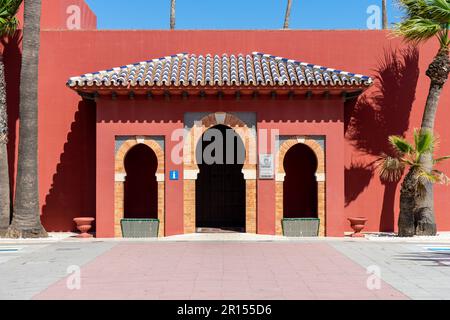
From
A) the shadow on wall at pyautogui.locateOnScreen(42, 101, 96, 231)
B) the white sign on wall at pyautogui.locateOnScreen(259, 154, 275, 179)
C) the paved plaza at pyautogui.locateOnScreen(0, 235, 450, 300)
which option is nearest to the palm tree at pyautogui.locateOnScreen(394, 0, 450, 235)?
the paved plaza at pyautogui.locateOnScreen(0, 235, 450, 300)

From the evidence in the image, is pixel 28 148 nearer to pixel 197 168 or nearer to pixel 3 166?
pixel 3 166

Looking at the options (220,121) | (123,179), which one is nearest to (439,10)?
(220,121)

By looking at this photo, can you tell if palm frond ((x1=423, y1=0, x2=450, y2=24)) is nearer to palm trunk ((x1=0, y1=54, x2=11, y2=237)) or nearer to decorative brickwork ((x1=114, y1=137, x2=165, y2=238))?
decorative brickwork ((x1=114, y1=137, x2=165, y2=238))

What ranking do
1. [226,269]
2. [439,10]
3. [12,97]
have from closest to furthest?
1. [226,269]
2. [439,10]
3. [12,97]

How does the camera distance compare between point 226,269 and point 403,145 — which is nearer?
point 226,269

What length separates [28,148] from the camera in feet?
56.3

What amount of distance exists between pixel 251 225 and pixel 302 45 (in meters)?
7.05

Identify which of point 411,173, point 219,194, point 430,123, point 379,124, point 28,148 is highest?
point 379,124

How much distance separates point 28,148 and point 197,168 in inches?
213

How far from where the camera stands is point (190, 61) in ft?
62.2

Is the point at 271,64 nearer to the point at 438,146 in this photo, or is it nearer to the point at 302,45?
the point at 302,45

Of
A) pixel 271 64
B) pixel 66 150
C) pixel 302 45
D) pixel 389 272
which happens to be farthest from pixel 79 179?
pixel 389 272

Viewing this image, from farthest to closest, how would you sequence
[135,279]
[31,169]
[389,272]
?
[31,169], [389,272], [135,279]

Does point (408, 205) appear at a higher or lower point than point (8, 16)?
lower
